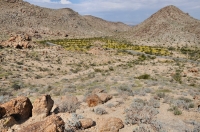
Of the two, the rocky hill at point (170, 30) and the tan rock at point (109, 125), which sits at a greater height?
the rocky hill at point (170, 30)

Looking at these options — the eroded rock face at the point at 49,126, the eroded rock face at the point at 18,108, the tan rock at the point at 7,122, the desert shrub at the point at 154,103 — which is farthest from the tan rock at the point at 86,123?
the desert shrub at the point at 154,103

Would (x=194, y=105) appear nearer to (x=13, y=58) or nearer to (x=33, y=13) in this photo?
(x=13, y=58)

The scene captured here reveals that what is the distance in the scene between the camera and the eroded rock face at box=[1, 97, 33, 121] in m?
8.09

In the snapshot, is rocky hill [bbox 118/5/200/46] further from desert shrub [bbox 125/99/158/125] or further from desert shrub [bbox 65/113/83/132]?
desert shrub [bbox 65/113/83/132]

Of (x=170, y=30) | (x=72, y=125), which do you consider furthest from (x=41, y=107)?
(x=170, y=30)

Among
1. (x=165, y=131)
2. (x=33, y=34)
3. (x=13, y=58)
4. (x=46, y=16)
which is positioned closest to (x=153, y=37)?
(x=33, y=34)

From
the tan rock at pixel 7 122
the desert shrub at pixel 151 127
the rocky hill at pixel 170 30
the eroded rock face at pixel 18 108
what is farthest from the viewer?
the rocky hill at pixel 170 30

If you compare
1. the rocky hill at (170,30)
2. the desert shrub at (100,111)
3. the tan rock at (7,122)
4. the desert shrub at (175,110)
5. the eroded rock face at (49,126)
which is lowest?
the desert shrub at (100,111)

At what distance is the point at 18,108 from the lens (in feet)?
26.8

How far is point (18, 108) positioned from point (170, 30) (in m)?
78.6

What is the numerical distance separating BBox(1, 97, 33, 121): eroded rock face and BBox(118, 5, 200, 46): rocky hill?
6087cm

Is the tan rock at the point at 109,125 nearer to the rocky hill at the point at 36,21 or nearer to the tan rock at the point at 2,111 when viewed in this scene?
the tan rock at the point at 2,111

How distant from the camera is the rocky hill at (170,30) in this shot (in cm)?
6782

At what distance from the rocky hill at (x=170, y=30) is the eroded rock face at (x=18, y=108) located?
6087cm
